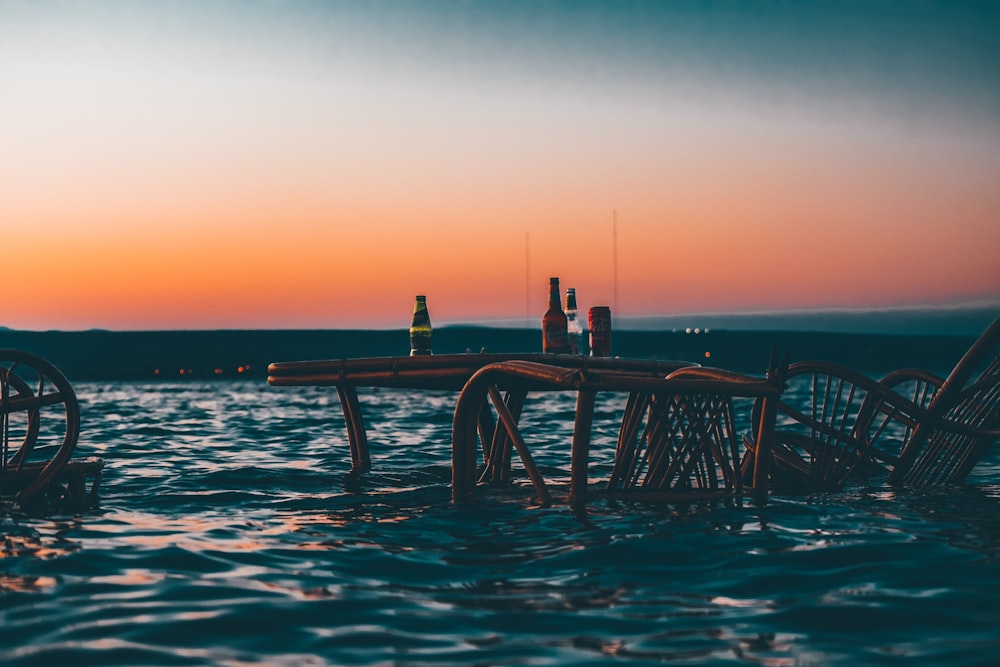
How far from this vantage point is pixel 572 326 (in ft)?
19.7

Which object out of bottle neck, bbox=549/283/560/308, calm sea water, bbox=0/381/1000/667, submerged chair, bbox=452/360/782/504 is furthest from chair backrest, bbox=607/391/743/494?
bottle neck, bbox=549/283/560/308

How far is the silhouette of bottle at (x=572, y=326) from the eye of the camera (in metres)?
5.99

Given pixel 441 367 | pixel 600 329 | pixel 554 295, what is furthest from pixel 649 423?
pixel 441 367

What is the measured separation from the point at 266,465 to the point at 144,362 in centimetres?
6070

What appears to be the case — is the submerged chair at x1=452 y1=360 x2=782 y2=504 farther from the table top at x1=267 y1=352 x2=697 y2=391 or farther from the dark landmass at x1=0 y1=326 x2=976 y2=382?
the dark landmass at x1=0 y1=326 x2=976 y2=382

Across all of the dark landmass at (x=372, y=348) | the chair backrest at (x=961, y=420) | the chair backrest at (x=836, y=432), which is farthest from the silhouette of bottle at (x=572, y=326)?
the dark landmass at (x=372, y=348)

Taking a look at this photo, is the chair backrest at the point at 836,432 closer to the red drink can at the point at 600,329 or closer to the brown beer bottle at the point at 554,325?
the red drink can at the point at 600,329

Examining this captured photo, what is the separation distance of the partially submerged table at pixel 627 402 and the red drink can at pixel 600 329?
36cm

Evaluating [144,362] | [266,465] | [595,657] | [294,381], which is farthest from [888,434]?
[144,362]

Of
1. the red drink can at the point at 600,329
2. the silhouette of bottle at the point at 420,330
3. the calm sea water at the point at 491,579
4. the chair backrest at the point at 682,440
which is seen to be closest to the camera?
the calm sea water at the point at 491,579

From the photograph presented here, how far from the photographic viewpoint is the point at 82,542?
15.6 ft

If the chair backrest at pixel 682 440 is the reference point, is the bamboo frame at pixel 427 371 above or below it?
above

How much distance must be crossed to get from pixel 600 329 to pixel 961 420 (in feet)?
6.55

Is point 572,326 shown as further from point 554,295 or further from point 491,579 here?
point 491,579
